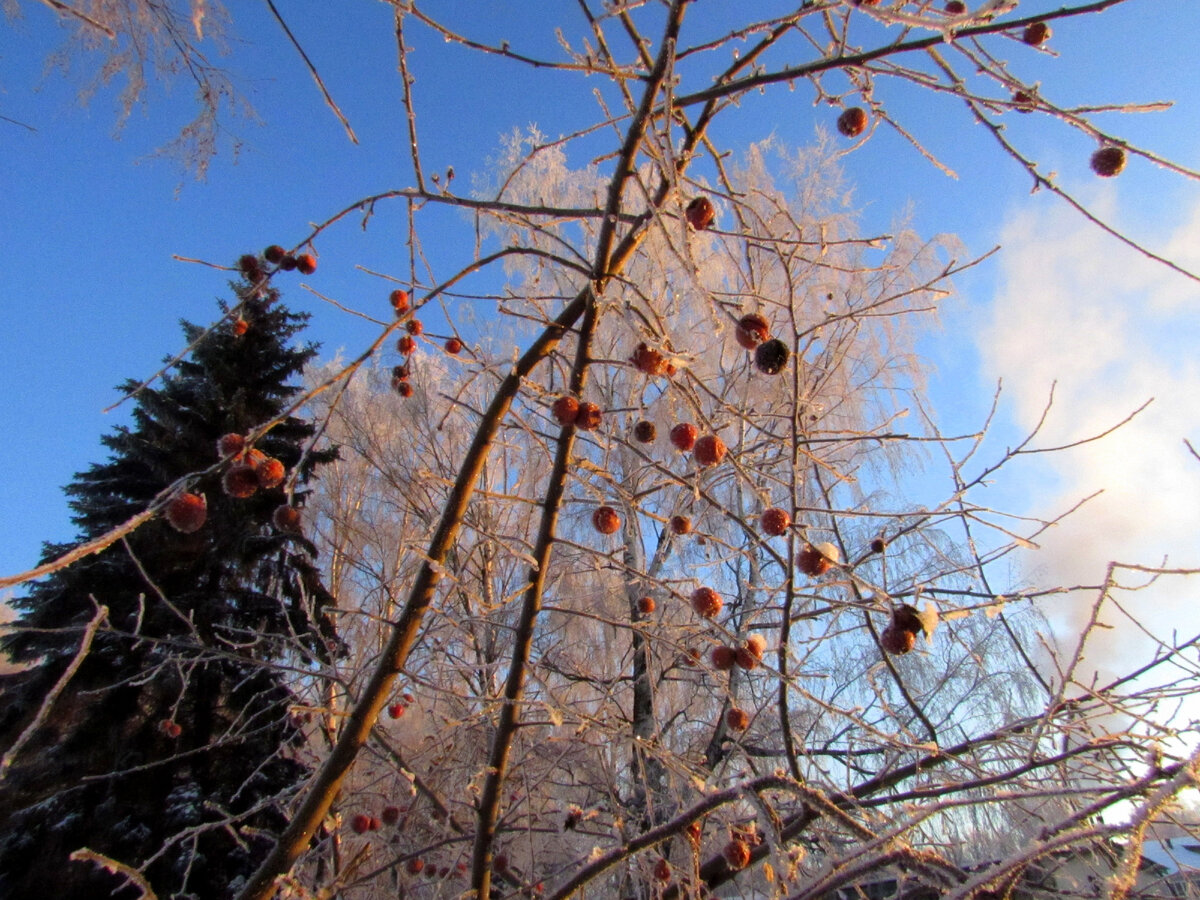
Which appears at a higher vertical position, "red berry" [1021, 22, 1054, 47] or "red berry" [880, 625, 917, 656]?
"red berry" [1021, 22, 1054, 47]

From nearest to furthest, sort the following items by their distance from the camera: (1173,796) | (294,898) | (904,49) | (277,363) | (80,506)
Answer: (1173,796) < (904,49) < (294,898) < (80,506) < (277,363)

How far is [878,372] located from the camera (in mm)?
5805

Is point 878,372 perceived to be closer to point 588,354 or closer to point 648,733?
point 648,733

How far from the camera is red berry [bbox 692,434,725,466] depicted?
1127 mm

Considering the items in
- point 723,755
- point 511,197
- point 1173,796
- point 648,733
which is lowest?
point 1173,796

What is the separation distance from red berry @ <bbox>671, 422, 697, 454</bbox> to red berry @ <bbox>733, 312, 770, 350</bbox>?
9.2 inches

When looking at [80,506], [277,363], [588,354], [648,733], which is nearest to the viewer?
[588,354]

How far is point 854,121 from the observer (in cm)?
112

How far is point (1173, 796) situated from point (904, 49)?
0.77 meters

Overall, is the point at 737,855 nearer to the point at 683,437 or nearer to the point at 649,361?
the point at 683,437

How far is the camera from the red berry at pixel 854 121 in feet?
3.65

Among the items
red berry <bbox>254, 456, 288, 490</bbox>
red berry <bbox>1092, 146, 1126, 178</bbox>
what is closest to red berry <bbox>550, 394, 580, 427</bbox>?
red berry <bbox>254, 456, 288, 490</bbox>

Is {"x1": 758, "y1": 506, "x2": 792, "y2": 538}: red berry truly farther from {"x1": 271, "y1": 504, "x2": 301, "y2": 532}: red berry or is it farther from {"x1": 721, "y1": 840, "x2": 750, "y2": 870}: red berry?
{"x1": 271, "y1": 504, "x2": 301, "y2": 532}: red berry

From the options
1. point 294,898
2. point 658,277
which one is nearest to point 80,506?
point 658,277
